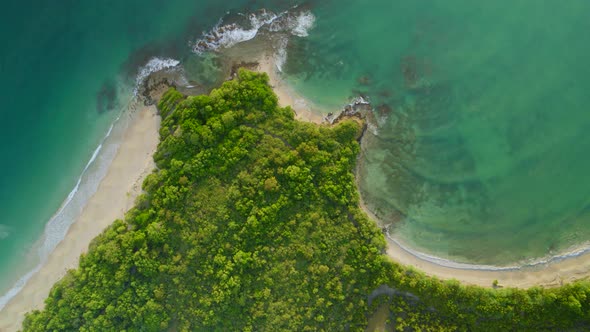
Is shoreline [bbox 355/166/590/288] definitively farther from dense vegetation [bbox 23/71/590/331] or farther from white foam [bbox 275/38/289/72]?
white foam [bbox 275/38/289/72]

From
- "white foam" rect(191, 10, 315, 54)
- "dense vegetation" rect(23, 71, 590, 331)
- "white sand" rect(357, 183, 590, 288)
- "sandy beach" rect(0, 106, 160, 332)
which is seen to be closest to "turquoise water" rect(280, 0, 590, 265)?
"white sand" rect(357, 183, 590, 288)

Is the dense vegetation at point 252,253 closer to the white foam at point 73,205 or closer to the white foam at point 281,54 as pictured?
the white foam at point 281,54

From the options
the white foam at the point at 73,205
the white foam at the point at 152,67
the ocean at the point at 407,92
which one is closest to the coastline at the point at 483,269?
the ocean at the point at 407,92

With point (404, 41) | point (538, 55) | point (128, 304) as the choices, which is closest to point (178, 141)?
point (128, 304)

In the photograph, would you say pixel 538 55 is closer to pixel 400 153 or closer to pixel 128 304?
pixel 400 153

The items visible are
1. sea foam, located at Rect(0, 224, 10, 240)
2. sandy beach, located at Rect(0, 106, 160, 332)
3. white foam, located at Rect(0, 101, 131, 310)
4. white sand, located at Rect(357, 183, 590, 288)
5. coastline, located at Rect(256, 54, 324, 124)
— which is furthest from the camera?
sea foam, located at Rect(0, 224, 10, 240)

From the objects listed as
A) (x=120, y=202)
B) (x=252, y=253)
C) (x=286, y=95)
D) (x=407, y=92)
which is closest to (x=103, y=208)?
(x=120, y=202)

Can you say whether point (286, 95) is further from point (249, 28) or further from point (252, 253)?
point (252, 253)
